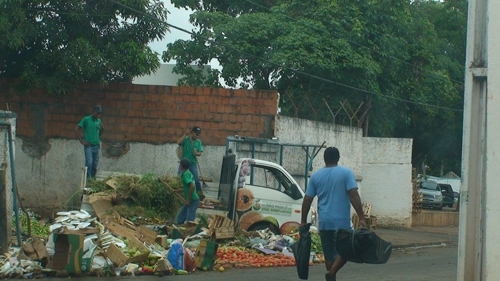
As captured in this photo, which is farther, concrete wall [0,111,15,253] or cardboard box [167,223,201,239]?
cardboard box [167,223,201,239]

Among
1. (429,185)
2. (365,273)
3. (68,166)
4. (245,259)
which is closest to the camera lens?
(365,273)

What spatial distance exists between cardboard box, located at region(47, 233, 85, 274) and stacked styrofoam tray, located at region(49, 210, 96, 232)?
957 mm

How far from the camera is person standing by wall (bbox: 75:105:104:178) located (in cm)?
1422

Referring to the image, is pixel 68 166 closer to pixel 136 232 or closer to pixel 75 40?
pixel 75 40

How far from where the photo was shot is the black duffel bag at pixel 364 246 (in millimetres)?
7094

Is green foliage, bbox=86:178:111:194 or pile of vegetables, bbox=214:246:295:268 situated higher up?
green foliage, bbox=86:178:111:194

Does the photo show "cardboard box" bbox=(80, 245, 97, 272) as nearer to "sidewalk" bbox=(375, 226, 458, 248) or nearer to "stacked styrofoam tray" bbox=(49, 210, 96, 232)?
"stacked styrofoam tray" bbox=(49, 210, 96, 232)

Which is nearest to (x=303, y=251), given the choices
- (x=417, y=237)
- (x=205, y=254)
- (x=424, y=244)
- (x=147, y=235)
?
(x=205, y=254)

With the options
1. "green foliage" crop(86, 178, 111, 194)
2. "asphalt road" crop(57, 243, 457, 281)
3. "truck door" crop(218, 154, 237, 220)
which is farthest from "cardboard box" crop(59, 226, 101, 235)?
"truck door" crop(218, 154, 237, 220)

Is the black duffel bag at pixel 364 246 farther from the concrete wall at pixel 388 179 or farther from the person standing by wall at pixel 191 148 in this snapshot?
the concrete wall at pixel 388 179

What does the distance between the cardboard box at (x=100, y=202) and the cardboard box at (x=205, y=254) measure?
2825mm

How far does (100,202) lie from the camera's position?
1266 centimetres

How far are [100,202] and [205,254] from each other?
3.15m

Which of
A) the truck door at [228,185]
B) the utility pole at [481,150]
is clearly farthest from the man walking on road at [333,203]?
the truck door at [228,185]
